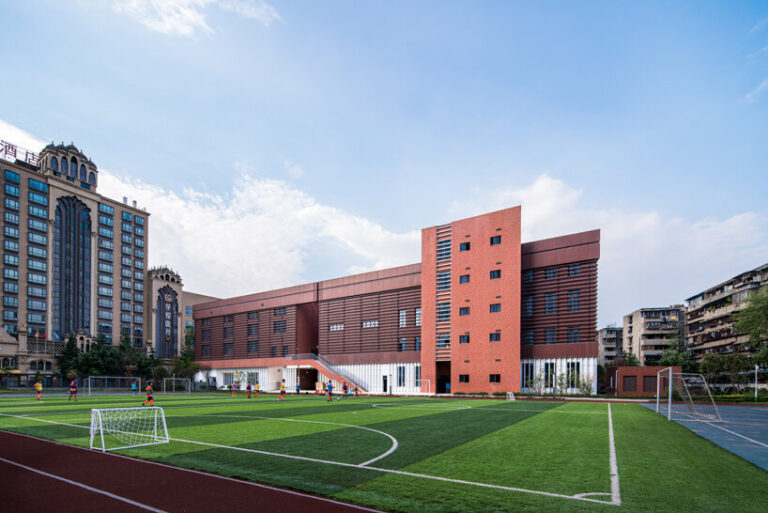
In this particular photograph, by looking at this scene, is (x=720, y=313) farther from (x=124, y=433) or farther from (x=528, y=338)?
(x=124, y=433)

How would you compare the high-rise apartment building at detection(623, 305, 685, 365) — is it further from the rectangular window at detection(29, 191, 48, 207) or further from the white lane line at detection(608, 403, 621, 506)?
the rectangular window at detection(29, 191, 48, 207)

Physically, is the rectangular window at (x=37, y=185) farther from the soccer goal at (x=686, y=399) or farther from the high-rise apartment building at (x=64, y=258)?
the soccer goal at (x=686, y=399)

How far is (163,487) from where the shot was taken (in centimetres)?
899

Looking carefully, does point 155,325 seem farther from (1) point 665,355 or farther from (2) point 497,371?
(1) point 665,355

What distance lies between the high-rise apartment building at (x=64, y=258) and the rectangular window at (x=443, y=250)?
243ft

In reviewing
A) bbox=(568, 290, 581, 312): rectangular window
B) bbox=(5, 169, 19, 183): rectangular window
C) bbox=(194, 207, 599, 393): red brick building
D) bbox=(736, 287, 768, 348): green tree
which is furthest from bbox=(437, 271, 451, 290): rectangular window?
bbox=(5, 169, 19, 183): rectangular window

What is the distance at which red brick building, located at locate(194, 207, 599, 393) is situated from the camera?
5091 cm

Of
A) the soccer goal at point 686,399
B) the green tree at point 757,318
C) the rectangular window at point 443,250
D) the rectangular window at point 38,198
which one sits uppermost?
the rectangular window at point 38,198

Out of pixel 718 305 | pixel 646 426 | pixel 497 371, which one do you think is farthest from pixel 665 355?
pixel 646 426

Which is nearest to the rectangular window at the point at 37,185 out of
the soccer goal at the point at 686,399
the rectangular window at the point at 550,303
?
the rectangular window at the point at 550,303

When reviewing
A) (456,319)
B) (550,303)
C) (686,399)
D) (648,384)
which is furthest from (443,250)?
(686,399)

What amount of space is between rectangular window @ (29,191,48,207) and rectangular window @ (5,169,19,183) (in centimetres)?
342

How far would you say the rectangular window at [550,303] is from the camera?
171 ft

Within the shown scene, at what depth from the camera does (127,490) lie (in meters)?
8.79
